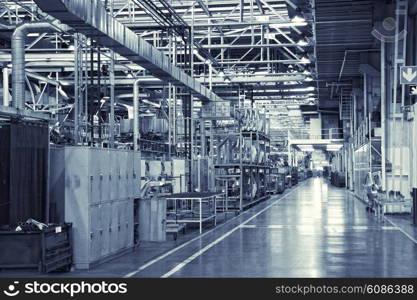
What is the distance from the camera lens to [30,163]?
989 centimetres

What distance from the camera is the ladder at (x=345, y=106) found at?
40.5 meters

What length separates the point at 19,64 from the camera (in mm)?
11016

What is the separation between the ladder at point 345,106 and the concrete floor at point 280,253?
2246 centimetres

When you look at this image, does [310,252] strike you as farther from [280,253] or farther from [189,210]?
[189,210]

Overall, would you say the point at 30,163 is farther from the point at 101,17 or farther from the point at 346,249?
the point at 346,249

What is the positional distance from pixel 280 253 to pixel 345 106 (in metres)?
34.4

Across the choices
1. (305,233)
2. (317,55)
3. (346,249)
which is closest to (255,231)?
(305,233)

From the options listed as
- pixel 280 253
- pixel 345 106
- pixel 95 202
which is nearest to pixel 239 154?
pixel 280 253

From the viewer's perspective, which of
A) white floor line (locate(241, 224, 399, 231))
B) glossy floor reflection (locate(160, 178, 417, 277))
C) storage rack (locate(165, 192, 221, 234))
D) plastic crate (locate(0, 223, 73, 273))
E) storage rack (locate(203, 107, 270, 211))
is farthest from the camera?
storage rack (locate(203, 107, 270, 211))

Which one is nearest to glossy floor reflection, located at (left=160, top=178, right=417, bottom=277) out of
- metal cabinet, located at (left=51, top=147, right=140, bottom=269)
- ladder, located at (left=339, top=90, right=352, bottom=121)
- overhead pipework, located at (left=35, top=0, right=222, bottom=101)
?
metal cabinet, located at (left=51, top=147, right=140, bottom=269)

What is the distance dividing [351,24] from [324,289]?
1421 cm

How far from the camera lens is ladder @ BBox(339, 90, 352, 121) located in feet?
133

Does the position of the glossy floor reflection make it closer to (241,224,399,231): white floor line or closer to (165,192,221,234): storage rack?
(241,224,399,231): white floor line

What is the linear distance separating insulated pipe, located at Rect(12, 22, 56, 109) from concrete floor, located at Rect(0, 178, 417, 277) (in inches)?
120
